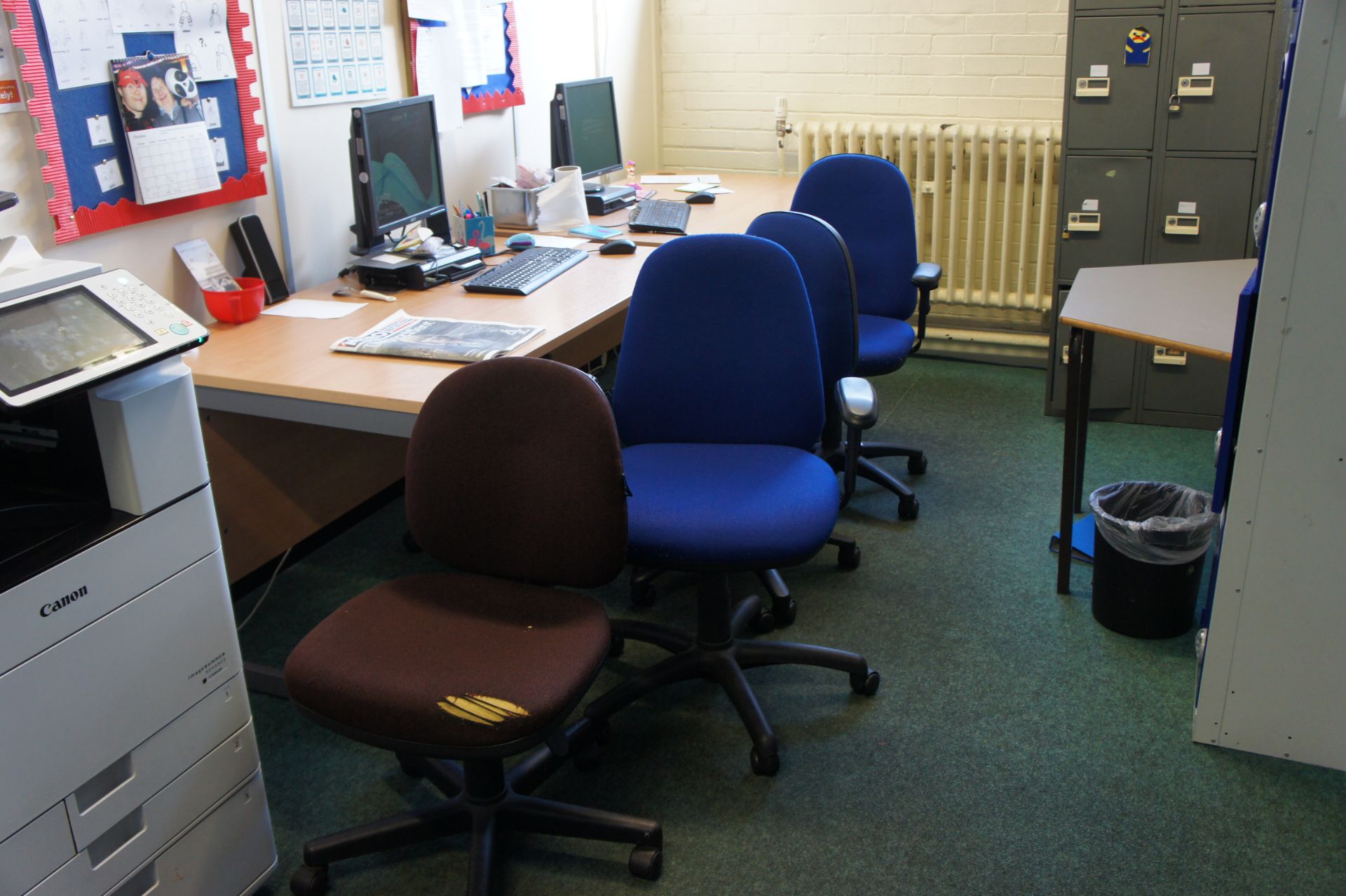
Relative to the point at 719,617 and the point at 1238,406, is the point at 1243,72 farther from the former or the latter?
the point at 719,617

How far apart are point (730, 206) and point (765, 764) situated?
2372 mm

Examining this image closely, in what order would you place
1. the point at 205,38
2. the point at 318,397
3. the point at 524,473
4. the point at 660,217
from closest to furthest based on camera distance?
the point at 524,473
the point at 318,397
the point at 205,38
the point at 660,217

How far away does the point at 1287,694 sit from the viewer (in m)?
2.04

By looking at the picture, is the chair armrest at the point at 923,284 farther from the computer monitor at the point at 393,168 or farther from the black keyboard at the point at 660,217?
the computer monitor at the point at 393,168

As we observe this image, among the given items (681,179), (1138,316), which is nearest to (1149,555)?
(1138,316)

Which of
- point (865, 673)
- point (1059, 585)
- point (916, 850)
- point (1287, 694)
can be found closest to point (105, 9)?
point (865, 673)

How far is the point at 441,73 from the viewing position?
3283 millimetres

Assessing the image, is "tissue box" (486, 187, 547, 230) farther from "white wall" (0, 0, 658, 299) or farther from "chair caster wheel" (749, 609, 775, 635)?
"chair caster wheel" (749, 609, 775, 635)

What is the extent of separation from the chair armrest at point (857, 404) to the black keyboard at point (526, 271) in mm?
900

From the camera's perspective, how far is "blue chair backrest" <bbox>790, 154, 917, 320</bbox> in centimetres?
325

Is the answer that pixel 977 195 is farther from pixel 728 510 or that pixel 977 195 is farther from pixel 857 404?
pixel 728 510

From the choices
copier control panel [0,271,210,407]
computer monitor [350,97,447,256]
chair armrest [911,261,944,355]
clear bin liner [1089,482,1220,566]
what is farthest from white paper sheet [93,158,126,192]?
clear bin liner [1089,482,1220,566]

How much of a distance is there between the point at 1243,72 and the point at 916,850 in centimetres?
276

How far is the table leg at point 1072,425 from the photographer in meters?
2.49
